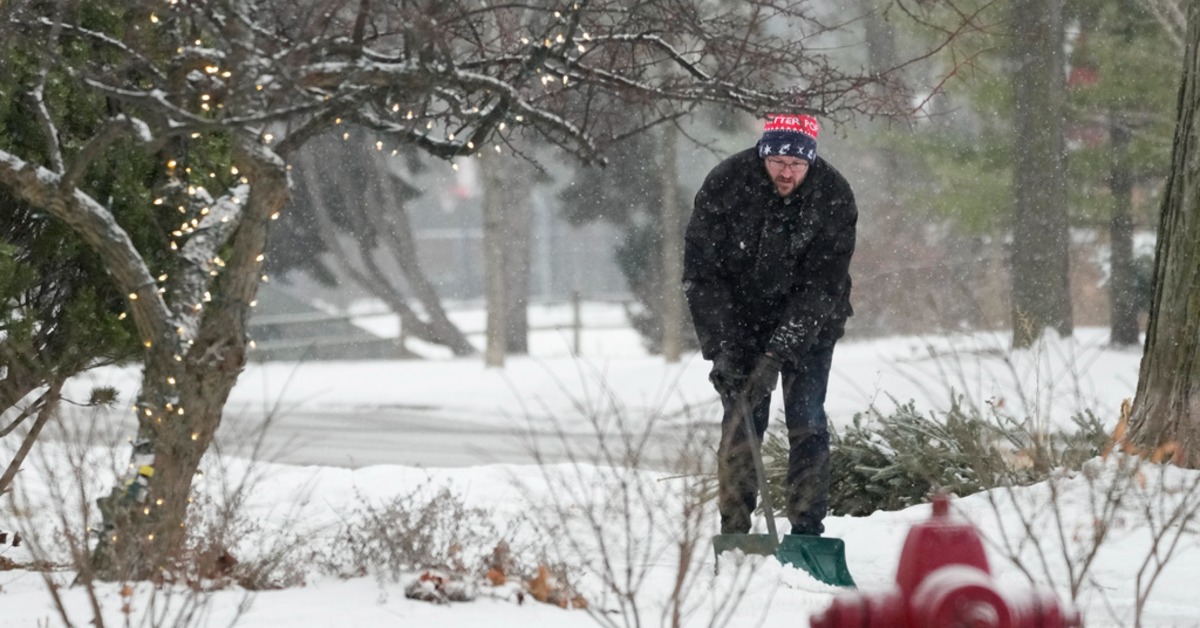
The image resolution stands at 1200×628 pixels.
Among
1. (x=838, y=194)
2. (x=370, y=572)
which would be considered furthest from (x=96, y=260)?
(x=838, y=194)

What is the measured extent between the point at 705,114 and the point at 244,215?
61.1 feet

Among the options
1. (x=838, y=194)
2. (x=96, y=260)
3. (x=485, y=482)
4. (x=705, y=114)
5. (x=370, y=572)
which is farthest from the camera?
(x=705, y=114)

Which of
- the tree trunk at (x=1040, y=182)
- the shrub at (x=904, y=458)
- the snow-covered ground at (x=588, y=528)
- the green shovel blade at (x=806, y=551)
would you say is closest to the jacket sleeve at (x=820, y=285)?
the snow-covered ground at (x=588, y=528)

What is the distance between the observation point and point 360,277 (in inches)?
1033

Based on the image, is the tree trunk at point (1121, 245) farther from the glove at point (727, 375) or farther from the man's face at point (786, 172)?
the glove at point (727, 375)

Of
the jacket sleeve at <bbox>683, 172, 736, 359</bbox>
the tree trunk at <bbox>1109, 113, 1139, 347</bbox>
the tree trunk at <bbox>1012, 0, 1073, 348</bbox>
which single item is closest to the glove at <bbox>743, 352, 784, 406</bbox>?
the jacket sleeve at <bbox>683, 172, 736, 359</bbox>

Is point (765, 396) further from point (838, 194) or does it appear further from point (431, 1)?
point (431, 1)

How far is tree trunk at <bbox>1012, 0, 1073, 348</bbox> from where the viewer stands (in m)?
15.6

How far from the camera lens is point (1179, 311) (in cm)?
657

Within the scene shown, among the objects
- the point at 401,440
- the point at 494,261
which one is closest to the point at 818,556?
the point at 401,440

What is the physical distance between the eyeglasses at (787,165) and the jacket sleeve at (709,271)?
0.23m

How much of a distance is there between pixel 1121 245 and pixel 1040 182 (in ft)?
12.6

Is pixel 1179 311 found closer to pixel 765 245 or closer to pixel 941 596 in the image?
pixel 765 245

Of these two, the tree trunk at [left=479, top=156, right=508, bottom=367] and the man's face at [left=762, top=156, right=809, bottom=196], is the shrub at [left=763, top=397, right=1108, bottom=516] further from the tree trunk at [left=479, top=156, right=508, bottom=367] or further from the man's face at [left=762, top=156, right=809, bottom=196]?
the tree trunk at [left=479, top=156, right=508, bottom=367]
